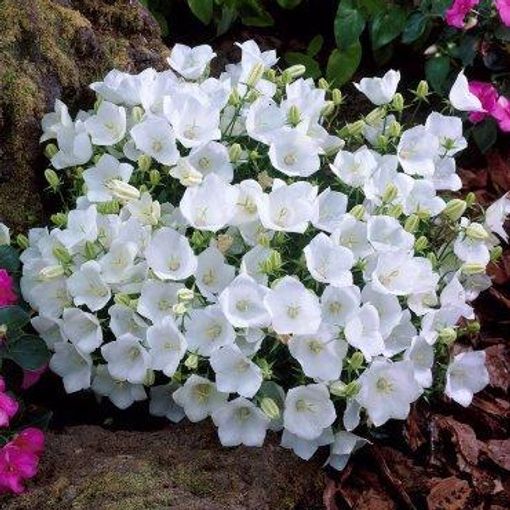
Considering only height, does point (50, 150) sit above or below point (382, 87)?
below

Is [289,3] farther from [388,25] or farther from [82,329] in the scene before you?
[82,329]

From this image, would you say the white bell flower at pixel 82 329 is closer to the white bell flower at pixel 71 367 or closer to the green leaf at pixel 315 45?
the white bell flower at pixel 71 367

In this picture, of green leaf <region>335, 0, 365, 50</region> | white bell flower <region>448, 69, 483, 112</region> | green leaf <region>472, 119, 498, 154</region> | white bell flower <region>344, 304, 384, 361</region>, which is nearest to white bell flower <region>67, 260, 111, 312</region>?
white bell flower <region>344, 304, 384, 361</region>

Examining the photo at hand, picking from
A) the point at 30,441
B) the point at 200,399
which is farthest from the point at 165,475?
the point at 30,441

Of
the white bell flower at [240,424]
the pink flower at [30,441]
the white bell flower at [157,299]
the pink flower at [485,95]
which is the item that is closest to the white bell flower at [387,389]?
the white bell flower at [240,424]

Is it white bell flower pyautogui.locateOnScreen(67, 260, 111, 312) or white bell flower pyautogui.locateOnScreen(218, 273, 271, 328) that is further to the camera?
white bell flower pyautogui.locateOnScreen(67, 260, 111, 312)

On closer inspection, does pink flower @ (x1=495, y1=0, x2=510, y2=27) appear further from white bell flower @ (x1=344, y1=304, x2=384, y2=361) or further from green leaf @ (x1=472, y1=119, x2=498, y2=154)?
white bell flower @ (x1=344, y1=304, x2=384, y2=361)
